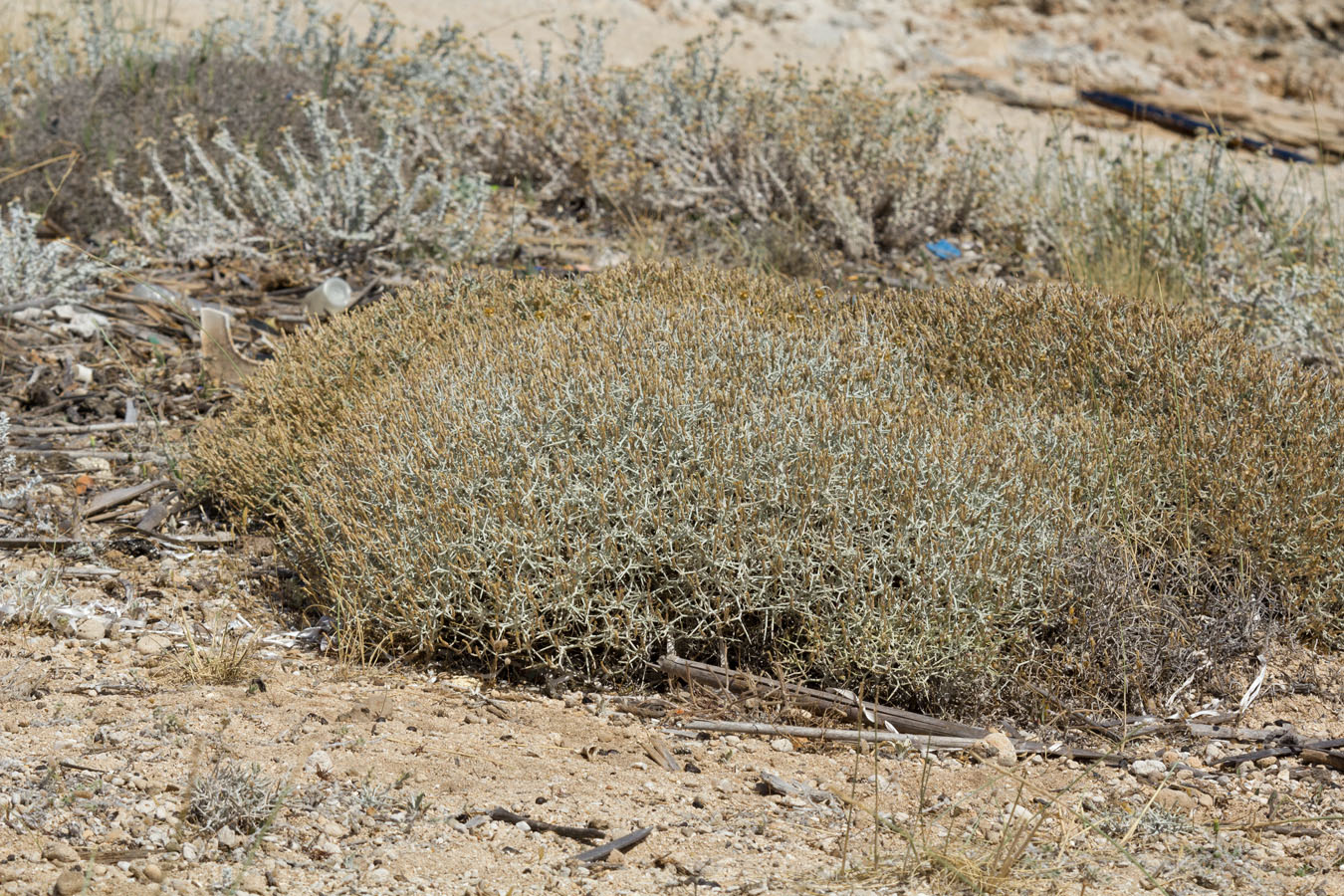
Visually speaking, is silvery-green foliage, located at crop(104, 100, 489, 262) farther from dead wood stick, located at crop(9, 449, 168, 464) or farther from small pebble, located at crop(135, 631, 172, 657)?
small pebble, located at crop(135, 631, 172, 657)

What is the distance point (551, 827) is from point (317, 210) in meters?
4.31

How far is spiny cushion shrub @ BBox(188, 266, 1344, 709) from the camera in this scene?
10.3ft

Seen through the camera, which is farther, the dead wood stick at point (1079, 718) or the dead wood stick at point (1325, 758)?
the dead wood stick at point (1079, 718)

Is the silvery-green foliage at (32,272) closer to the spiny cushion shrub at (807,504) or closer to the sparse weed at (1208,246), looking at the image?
the spiny cushion shrub at (807,504)

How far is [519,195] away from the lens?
7.02 m

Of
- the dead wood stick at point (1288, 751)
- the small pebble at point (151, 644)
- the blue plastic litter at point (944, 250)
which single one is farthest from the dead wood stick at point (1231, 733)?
the blue plastic litter at point (944, 250)

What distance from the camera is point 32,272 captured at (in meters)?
5.30

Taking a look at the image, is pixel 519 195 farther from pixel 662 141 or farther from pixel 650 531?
pixel 650 531

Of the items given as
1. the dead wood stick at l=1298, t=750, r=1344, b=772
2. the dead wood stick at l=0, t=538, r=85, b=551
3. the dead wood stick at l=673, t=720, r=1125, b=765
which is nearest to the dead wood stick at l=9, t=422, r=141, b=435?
the dead wood stick at l=0, t=538, r=85, b=551

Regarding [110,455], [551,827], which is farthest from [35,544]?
[551,827]

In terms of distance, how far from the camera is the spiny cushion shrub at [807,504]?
10.3 feet

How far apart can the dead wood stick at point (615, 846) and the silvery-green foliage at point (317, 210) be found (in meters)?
4.00

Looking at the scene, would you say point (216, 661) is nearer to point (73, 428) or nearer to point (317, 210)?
point (73, 428)

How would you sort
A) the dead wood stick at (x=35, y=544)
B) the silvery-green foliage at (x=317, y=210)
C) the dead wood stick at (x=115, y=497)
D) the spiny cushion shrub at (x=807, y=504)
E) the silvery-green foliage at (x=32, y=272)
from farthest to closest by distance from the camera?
the silvery-green foliage at (x=317, y=210) → the silvery-green foliage at (x=32, y=272) → the dead wood stick at (x=115, y=497) → the dead wood stick at (x=35, y=544) → the spiny cushion shrub at (x=807, y=504)
